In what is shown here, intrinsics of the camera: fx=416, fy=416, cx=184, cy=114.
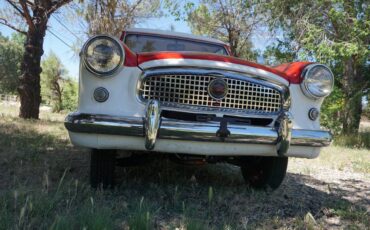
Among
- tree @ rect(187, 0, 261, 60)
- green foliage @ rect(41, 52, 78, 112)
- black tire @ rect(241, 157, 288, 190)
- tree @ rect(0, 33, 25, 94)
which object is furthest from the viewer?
tree @ rect(0, 33, 25, 94)

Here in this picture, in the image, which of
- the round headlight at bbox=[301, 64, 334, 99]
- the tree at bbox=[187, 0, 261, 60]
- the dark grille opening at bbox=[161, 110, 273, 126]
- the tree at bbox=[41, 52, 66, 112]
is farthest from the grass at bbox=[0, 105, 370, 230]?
the tree at bbox=[41, 52, 66, 112]

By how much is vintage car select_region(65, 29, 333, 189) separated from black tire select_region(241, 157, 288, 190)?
46 cm

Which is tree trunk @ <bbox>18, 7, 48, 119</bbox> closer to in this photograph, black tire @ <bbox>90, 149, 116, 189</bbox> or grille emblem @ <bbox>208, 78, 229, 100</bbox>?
black tire @ <bbox>90, 149, 116, 189</bbox>

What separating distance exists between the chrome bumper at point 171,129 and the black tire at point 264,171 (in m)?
0.61

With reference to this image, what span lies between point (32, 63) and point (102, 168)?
7.11m

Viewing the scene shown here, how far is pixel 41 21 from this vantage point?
9453 mm

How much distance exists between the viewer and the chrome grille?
3062 millimetres

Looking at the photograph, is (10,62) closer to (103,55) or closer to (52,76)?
(52,76)

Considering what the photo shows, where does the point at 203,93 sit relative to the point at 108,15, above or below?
below

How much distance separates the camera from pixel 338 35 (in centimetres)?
1230

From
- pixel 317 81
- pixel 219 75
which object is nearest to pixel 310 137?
pixel 317 81

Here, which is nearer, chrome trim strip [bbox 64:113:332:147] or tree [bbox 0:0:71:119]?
chrome trim strip [bbox 64:113:332:147]

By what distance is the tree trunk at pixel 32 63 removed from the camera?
9.47 metres

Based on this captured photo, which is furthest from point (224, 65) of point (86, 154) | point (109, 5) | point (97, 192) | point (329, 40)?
point (329, 40)
